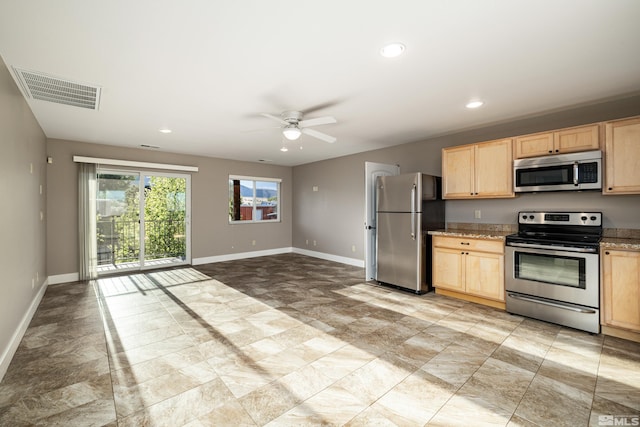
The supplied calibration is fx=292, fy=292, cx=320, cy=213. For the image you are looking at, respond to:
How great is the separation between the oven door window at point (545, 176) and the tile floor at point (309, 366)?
5.29 feet

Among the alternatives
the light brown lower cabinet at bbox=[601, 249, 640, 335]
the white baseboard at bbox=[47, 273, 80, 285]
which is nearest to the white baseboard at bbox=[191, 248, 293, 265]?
the white baseboard at bbox=[47, 273, 80, 285]

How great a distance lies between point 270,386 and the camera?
209 centimetres

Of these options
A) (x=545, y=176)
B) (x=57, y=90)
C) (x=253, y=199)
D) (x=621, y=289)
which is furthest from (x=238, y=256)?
(x=621, y=289)

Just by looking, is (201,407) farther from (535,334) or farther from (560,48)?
(560,48)

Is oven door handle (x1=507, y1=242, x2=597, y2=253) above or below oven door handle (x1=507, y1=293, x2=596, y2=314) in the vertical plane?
above

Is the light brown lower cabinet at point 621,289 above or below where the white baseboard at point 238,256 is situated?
above

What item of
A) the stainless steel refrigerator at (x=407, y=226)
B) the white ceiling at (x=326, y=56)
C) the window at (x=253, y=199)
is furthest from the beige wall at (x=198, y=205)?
the stainless steel refrigerator at (x=407, y=226)

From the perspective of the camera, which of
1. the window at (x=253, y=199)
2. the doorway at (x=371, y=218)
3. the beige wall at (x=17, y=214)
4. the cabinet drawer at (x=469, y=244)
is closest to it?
the beige wall at (x=17, y=214)

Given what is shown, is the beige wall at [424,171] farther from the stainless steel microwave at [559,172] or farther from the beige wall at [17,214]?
the beige wall at [17,214]

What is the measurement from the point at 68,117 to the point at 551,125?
623 cm

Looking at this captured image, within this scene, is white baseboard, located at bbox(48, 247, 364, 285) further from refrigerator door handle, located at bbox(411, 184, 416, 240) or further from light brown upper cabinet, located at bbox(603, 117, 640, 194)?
light brown upper cabinet, located at bbox(603, 117, 640, 194)

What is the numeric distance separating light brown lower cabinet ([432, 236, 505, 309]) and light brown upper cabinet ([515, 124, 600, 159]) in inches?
46.6

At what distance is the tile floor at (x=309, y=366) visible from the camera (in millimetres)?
1826

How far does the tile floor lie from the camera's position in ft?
5.99
